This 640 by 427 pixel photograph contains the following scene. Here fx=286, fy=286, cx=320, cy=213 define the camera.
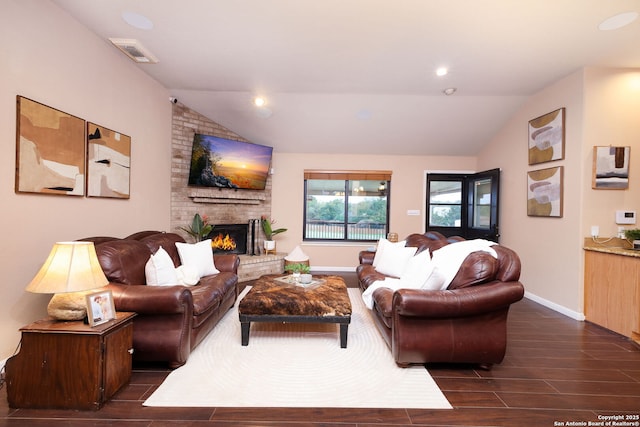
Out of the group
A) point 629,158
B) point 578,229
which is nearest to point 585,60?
point 629,158

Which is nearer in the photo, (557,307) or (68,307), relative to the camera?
(68,307)

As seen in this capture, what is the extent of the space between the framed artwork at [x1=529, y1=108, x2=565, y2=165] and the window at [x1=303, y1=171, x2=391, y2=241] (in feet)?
8.89

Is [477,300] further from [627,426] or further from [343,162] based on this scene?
[343,162]

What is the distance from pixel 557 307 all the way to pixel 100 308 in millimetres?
5050

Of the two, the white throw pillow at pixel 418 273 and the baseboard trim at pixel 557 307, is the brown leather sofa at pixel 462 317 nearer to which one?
the white throw pillow at pixel 418 273

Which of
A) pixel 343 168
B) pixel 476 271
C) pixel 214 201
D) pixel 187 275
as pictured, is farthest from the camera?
pixel 343 168

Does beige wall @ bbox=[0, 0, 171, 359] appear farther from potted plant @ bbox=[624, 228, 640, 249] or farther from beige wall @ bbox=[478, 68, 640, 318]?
potted plant @ bbox=[624, 228, 640, 249]

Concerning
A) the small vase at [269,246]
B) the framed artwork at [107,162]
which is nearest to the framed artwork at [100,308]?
the framed artwork at [107,162]

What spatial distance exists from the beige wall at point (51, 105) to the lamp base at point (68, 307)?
65 centimetres

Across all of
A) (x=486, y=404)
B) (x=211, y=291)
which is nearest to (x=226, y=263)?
(x=211, y=291)

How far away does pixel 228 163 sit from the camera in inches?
203

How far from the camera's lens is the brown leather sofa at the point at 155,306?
2.19 meters

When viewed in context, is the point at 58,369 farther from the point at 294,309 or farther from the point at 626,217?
the point at 626,217

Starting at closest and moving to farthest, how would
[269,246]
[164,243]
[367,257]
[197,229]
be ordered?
[164,243]
[367,257]
[197,229]
[269,246]
